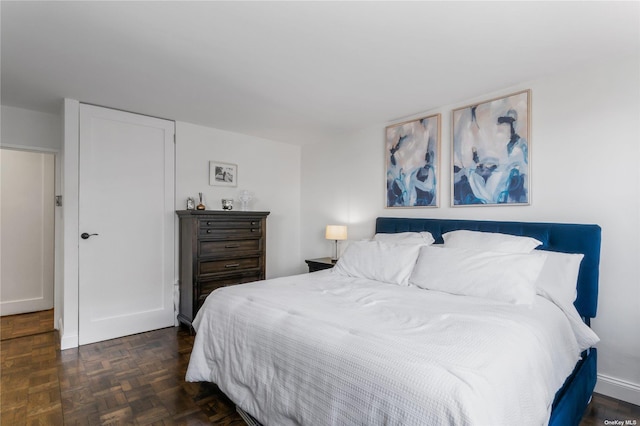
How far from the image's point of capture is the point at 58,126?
3443 millimetres

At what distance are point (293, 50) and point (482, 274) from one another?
1.88 m

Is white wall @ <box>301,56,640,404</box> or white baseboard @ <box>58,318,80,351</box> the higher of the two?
white wall @ <box>301,56,640,404</box>

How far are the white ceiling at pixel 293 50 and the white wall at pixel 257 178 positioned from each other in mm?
778

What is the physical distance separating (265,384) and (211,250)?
209 centimetres

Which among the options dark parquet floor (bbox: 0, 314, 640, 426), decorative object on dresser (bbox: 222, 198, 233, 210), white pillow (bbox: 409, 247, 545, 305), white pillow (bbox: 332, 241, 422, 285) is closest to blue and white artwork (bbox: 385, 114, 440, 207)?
white pillow (bbox: 332, 241, 422, 285)

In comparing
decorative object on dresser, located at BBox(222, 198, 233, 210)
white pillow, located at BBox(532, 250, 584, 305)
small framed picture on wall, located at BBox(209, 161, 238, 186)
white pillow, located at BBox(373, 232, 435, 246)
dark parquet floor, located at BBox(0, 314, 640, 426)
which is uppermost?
small framed picture on wall, located at BBox(209, 161, 238, 186)

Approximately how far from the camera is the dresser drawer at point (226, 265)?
3379mm

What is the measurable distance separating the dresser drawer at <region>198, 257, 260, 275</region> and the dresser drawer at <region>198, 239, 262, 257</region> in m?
0.08

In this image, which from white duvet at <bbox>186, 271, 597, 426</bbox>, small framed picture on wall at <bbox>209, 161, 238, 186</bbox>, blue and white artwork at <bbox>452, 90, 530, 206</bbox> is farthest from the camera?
small framed picture on wall at <bbox>209, 161, 238, 186</bbox>

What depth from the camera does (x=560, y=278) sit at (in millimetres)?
2039

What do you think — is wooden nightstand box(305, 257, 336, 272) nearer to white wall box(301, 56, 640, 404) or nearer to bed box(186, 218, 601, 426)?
bed box(186, 218, 601, 426)

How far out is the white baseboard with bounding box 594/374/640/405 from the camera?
6.93ft

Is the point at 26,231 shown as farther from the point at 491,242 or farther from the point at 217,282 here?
the point at 491,242

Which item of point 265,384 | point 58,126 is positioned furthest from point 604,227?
point 58,126
